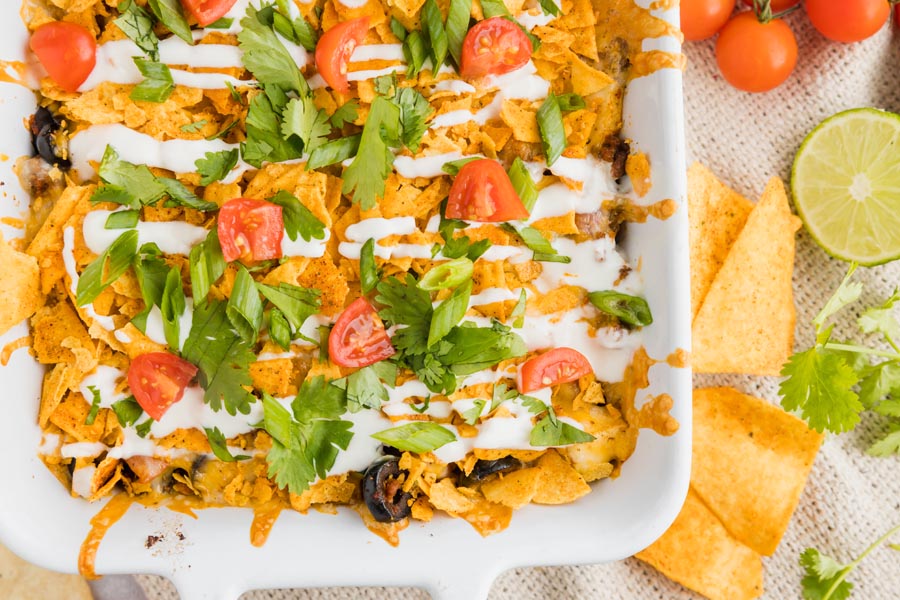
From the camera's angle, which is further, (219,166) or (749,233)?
(749,233)

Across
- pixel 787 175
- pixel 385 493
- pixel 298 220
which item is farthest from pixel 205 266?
pixel 787 175

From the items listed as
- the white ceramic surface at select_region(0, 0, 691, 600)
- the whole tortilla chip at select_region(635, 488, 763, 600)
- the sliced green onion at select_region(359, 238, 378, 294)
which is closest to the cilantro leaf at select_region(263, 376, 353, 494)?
the white ceramic surface at select_region(0, 0, 691, 600)

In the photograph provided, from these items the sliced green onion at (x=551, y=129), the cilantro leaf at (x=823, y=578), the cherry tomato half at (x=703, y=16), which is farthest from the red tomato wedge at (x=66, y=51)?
the cilantro leaf at (x=823, y=578)

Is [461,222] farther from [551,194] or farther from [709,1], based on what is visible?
[709,1]

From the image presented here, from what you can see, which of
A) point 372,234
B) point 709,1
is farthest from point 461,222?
point 709,1

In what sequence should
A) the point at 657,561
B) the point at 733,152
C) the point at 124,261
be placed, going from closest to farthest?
the point at 124,261, the point at 657,561, the point at 733,152

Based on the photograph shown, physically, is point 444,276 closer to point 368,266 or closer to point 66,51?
point 368,266

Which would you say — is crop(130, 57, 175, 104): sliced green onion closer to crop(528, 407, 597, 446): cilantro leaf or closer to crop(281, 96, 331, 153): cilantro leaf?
crop(281, 96, 331, 153): cilantro leaf

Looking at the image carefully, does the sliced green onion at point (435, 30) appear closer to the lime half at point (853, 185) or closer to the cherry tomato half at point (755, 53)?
the cherry tomato half at point (755, 53)
